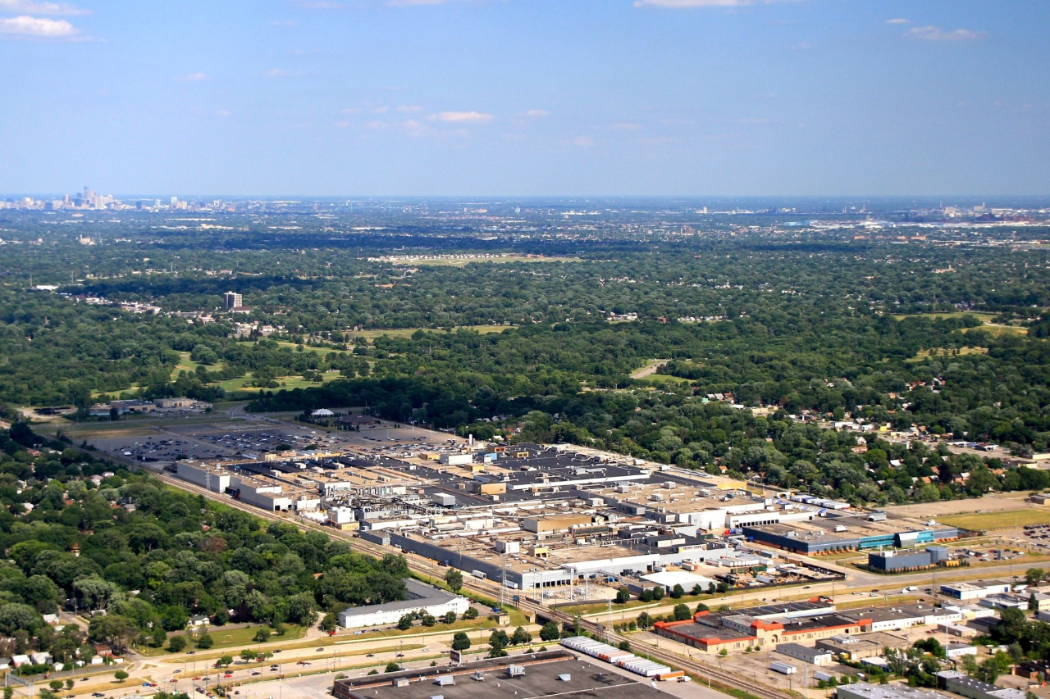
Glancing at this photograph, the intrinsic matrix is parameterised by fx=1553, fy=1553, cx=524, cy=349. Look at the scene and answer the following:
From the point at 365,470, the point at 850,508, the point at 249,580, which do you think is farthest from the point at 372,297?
the point at 249,580

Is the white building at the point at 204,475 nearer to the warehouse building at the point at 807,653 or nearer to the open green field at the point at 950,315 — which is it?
the warehouse building at the point at 807,653

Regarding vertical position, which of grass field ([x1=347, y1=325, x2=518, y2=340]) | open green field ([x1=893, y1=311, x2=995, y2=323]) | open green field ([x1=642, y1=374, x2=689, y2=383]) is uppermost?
open green field ([x1=893, y1=311, x2=995, y2=323])

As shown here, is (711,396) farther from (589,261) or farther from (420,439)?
(589,261)

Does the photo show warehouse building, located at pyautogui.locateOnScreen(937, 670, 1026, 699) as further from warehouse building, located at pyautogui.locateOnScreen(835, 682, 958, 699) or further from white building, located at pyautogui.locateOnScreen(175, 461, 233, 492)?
white building, located at pyautogui.locateOnScreen(175, 461, 233, 492)

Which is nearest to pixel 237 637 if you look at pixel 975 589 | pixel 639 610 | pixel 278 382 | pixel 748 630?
pixel 639 610

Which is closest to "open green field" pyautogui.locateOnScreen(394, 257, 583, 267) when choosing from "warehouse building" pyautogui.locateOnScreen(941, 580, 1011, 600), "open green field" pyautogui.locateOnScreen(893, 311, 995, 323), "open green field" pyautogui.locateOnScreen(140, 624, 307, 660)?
"open green field" pyautogui.locateOnScreen(893, 311, 995, 323)

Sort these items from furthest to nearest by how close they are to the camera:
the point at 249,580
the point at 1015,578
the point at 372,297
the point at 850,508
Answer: the point at 372,297, the point at 850,508, the point at 1015,578, the point at 249,580
